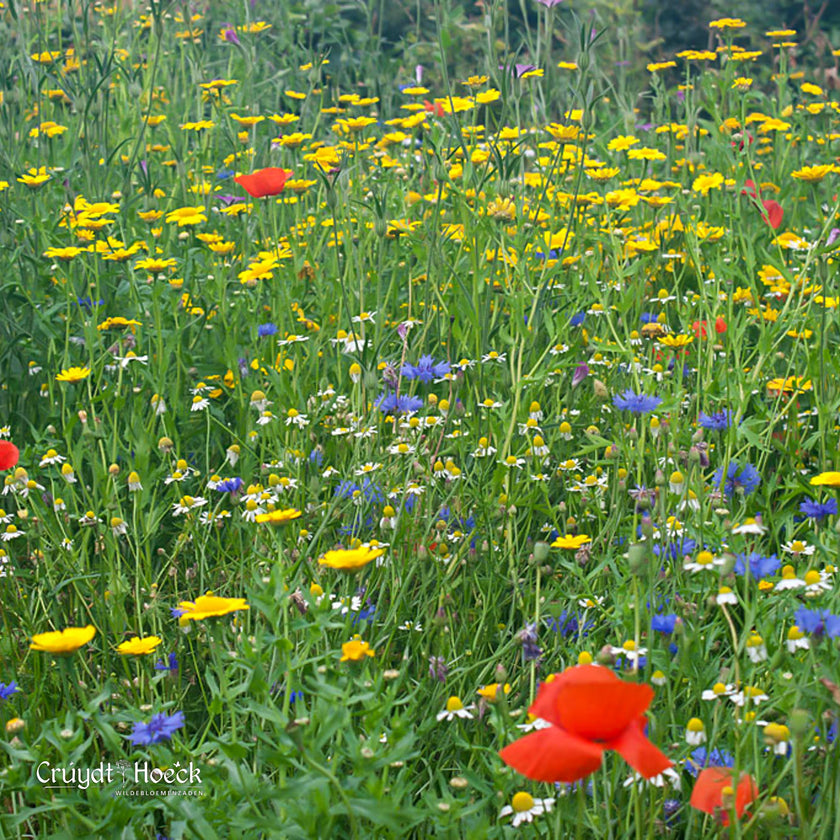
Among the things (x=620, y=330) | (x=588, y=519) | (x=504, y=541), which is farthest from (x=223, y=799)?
(x=620, y=330)

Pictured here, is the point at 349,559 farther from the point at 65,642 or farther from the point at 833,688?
the point at 833,688

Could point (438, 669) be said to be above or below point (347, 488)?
below

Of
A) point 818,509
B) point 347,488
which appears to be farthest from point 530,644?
point 818,509

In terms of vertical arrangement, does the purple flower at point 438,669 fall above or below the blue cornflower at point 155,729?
below

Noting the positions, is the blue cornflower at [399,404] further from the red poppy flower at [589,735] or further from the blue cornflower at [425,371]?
the red poppy flower at [589,735]

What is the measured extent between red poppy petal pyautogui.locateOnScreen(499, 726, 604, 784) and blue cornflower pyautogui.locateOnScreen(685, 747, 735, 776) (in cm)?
32

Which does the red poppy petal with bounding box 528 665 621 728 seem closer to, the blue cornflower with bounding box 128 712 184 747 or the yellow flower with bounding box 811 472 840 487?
the blue cornflower with bounding box 128 712 184 747

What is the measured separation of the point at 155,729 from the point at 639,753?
0.61 m

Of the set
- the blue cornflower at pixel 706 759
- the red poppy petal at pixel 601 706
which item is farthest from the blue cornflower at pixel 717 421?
the red poppy petal at pixel 601 706

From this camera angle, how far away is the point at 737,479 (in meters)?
1.80

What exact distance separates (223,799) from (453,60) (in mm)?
5745

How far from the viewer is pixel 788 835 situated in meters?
1.15

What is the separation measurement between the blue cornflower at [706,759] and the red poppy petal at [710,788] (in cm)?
9

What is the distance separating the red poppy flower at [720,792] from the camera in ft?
3.48
